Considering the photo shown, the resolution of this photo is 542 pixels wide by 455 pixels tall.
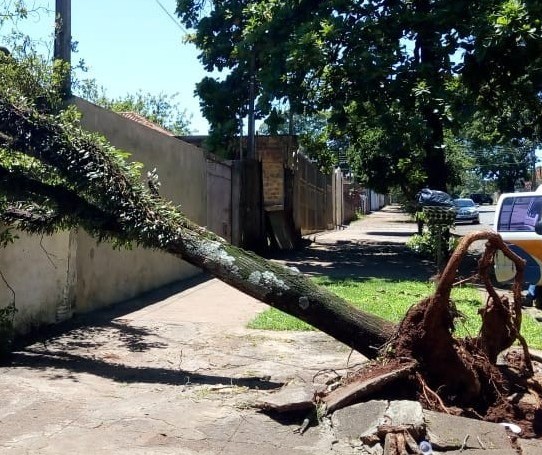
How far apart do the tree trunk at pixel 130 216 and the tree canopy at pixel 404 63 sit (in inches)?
310

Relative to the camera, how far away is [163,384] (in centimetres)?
613

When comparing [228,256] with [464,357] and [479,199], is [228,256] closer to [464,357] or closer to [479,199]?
[464,357]

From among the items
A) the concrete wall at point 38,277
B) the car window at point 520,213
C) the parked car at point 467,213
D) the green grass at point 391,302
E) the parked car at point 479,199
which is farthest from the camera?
the parked car at point 479,199

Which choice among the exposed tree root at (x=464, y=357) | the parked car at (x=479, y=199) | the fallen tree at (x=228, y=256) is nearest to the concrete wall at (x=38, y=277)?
the fallen tree at (x=228, y=256)

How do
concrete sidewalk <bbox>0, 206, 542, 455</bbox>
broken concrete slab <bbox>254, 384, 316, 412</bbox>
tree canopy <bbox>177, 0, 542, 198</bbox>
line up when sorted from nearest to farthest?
concrete sidewalk <bbox>0, 206, 542, 455</bbox>
broken concrete slab <bbox>254, 384, 316, 412</bbox>
tree canopy <bbox>177, 0, 542, 198</bbox>

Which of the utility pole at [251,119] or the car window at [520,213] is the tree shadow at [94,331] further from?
the utility pole at [251,119]

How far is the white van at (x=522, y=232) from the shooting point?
1001 cm

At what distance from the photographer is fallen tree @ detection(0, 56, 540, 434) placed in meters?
5.50

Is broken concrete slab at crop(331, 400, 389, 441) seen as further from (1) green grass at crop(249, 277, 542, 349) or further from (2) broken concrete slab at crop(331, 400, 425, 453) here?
(1) green grass at crop(249, 277, 542, 349)

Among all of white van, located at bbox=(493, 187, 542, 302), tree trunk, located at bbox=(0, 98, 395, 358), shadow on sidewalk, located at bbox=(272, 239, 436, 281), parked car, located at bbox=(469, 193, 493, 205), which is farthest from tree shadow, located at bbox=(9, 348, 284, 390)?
parked car, located at bbox=(469, 193, 493, 205)

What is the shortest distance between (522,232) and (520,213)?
17.3 inches

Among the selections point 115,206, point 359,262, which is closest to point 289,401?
point 115,206

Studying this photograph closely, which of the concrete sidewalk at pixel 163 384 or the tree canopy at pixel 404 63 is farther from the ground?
the tree canopy at pixel 404 63

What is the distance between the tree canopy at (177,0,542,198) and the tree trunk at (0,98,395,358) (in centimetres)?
787
